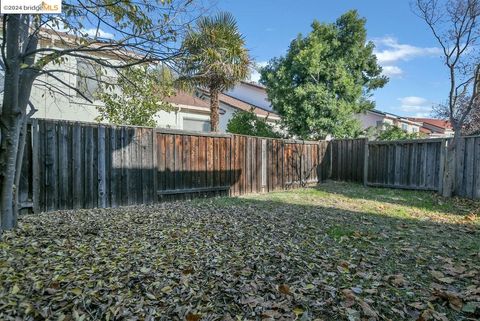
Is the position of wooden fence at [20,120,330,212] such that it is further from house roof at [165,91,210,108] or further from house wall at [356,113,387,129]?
house wall at [356,113,387,129]

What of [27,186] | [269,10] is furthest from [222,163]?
[27,186]

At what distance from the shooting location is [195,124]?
13.7 meters

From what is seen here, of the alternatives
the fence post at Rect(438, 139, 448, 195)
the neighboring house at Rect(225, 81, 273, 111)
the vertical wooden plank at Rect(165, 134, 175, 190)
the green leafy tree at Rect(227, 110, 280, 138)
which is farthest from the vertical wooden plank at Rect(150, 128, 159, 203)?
the neighboring house at Rect(225, 81, 273, 111)

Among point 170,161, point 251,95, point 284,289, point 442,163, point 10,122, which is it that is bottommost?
point 284,289

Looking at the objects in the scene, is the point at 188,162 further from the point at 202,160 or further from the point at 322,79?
the point at 322,79

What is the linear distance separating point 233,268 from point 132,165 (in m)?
3.93

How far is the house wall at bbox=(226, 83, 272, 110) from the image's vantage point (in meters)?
20.2

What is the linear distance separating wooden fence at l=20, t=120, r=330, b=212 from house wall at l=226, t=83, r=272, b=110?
37.1 feet

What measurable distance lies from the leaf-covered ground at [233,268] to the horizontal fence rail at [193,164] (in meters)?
0.70

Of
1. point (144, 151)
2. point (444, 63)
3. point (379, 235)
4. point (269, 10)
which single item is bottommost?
point (379, 235)

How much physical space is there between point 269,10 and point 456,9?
458cm

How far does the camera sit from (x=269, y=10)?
6.37 meters

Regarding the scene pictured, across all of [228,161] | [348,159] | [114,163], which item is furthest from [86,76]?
[348,159]

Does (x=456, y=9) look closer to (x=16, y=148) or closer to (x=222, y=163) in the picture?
(x=222, y=163)
